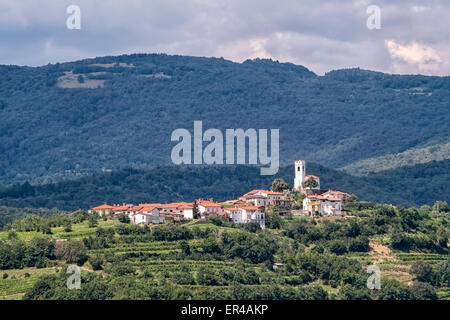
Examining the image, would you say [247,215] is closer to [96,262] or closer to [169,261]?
[169,261]

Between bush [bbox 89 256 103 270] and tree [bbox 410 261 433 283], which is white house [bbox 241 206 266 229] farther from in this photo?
bush [bbox 89 256 103 270]

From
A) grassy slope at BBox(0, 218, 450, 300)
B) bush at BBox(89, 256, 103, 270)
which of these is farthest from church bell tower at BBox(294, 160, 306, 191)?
bush at BBox(89, 256, 103, 270)

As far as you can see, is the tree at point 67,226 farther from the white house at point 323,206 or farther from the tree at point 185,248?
the white house at point 323,206

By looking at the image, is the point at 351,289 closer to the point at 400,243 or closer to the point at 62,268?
the point at 400,243

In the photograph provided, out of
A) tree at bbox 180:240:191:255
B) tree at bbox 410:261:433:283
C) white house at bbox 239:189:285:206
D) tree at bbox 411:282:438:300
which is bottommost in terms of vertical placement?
tree at bbox 411:282:438:300
